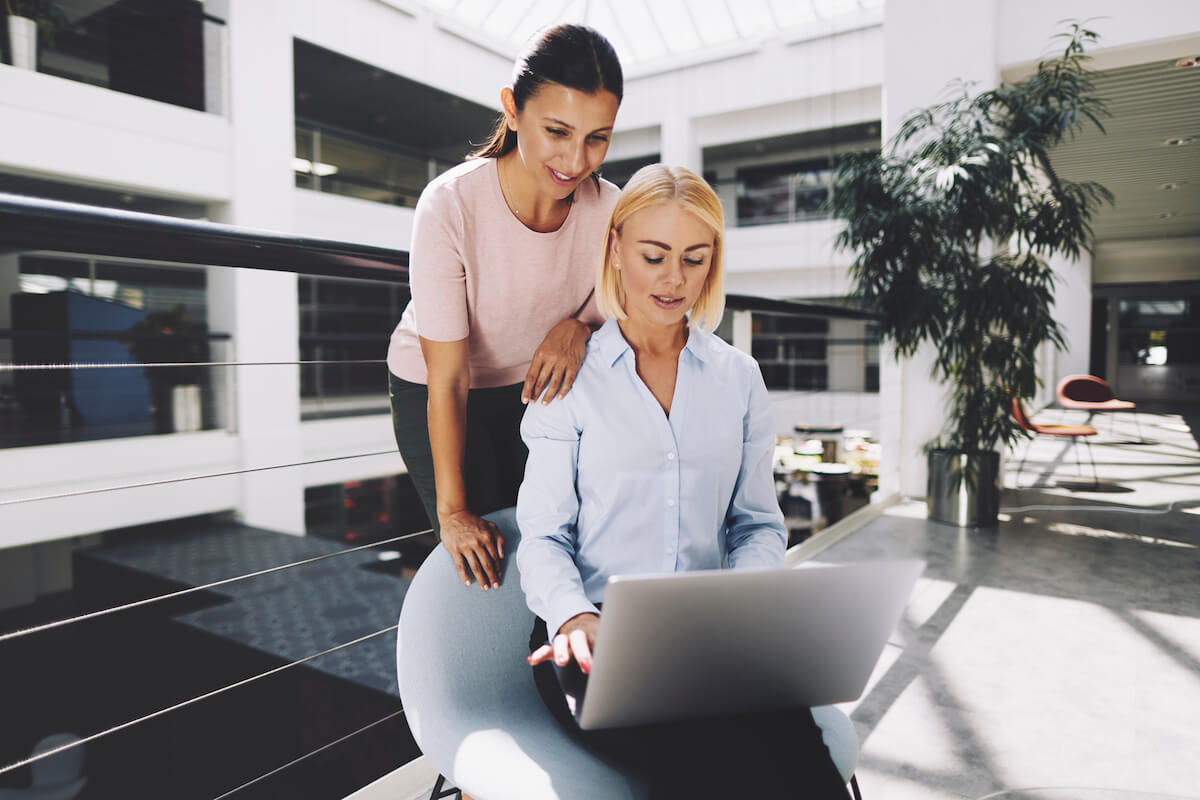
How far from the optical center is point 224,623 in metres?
13.7

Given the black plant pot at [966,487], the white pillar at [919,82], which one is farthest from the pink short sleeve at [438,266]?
the white pillar at [919,82]

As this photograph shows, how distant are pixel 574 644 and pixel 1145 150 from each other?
7744 millimetres

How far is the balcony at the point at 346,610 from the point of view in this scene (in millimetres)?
1440

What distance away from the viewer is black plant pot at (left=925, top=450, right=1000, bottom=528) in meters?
3.55

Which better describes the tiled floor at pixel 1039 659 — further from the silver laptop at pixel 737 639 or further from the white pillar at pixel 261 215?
the white pillar at pixel 261 215

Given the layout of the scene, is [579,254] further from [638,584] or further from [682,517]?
[638,584]

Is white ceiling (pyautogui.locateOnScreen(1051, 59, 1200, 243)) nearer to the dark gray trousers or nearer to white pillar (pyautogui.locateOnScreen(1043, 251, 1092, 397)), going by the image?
white pillar (pyautogui.locateOnScreen(1043, 251, 1092, 397))

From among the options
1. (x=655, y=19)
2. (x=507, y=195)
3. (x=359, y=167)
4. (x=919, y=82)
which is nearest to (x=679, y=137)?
(x=655, y=19)

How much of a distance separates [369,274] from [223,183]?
376 inches

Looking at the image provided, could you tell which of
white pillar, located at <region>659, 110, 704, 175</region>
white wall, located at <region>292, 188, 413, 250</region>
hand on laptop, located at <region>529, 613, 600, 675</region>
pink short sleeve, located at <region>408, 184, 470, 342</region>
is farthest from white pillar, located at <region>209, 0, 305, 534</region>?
hand on laptop, located at <region>529, 613, 600, 675</region>

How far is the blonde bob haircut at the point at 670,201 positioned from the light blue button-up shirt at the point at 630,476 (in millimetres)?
83

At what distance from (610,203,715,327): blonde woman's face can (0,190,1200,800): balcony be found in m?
0.50

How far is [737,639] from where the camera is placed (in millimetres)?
652

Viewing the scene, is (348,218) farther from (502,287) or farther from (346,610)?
(502,287)
